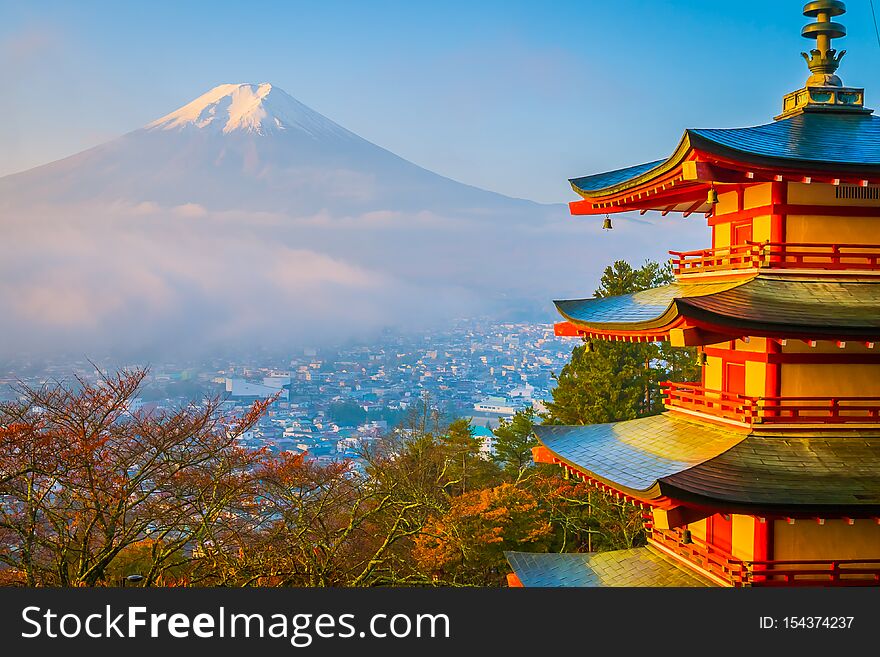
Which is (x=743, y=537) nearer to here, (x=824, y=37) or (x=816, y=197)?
(x=816, y=197)

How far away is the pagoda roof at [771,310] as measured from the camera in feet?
25.7

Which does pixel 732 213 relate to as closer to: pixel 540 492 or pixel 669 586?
pixel 669 586

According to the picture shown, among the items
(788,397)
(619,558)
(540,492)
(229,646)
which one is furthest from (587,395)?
(229,646)

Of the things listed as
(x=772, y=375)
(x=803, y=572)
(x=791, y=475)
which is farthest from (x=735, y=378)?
(x=803, y=572)

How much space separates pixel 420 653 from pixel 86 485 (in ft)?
29.9

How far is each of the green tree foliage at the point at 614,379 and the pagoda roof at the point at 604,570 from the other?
58.8 ft

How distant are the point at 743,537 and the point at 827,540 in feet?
2.91

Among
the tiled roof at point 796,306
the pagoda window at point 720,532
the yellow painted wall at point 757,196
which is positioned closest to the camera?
the tiled roof at point 796,306

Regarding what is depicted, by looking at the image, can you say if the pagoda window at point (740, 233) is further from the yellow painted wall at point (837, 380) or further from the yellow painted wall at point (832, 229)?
the yellow painted wall at point (837, 380)

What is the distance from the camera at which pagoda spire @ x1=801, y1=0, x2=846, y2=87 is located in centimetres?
967

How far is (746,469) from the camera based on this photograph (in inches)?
318

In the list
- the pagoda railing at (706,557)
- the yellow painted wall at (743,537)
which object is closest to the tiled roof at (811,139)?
the yellow painted wall at (743,537)

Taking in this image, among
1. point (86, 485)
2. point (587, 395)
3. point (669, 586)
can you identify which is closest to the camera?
point (669, 586)

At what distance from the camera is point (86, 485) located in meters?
14.1
